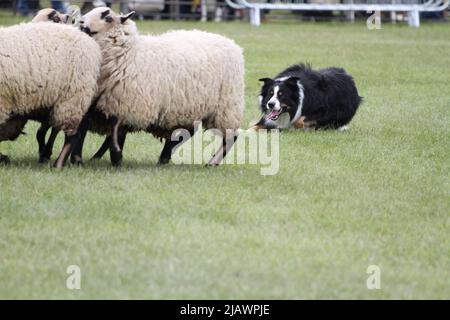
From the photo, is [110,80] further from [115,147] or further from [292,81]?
[292,81]

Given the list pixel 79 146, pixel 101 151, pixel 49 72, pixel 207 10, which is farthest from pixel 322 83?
pixel 207 10

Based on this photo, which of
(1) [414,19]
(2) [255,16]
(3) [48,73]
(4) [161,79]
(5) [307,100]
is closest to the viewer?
(3) [48,73]

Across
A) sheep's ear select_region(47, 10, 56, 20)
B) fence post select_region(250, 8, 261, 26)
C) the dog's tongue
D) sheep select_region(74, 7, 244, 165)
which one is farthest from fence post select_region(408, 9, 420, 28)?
sheep's ear select_region(47, 10, 56, 20)

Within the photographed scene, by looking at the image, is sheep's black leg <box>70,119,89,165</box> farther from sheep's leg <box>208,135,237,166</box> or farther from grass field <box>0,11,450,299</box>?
sheep's leg <box>208,135,237,166</box>

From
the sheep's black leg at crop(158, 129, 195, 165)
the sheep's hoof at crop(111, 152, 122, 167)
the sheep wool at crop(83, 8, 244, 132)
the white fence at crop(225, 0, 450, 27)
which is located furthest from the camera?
the white fence at crop(225, 0, 450, 27)

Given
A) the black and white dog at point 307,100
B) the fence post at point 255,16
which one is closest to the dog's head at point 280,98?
the black and white dog at point 307,100

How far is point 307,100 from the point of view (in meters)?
12.1

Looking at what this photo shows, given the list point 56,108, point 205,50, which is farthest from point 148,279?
point 205,50

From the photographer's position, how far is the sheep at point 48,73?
28.5 ft

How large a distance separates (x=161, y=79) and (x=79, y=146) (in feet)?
3.30

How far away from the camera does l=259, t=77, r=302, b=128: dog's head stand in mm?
11891

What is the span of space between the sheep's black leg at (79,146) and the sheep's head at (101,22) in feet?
2.57

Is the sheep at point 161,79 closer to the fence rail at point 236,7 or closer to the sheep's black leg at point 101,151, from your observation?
the sheep's black leg at point 101,151
